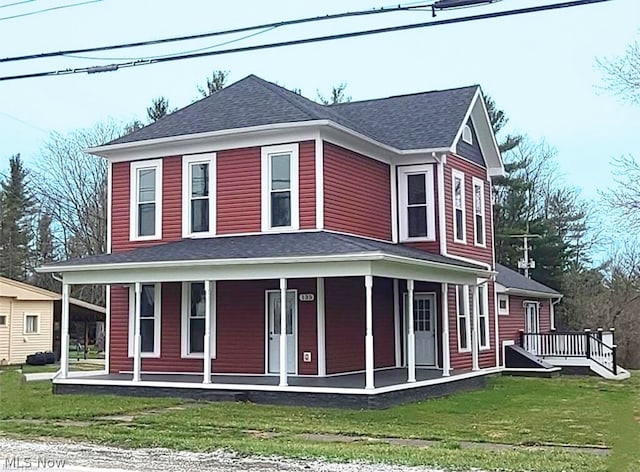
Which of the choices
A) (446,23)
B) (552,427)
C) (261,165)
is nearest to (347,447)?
(552,427)

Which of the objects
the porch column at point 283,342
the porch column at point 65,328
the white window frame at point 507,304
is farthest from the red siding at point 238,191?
the white window frame at point 507,304

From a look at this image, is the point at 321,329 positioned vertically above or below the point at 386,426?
above

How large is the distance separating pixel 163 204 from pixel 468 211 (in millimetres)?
8635

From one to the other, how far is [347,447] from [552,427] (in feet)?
14.6

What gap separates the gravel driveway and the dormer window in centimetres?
1566

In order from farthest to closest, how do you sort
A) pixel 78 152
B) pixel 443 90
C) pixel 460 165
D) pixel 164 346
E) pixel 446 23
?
pixel 78 152 → pixel 443 90 → pixel 460 165 → pixel 164 346 → pixel 446 23

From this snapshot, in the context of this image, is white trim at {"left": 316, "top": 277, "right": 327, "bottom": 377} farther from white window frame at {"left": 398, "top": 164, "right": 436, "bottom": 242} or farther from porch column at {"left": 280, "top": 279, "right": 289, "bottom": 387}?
white window frame at {"left": 398, "top": 164, "right": 436, "bottom": 242}

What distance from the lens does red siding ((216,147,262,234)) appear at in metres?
20.2

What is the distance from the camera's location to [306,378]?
18938 millimetres

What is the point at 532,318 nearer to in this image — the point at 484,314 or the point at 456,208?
the point at 484,314

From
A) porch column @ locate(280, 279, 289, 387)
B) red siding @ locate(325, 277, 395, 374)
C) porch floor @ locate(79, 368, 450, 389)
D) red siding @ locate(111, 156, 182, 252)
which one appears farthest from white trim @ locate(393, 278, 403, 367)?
porch column @ locate(280, 279, 289, 387)

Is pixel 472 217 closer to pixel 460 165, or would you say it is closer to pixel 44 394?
pixel 460 165

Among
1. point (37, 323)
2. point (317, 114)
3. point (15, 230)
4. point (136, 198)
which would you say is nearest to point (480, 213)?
point (317, 114)

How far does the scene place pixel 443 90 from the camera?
26.1 metres
